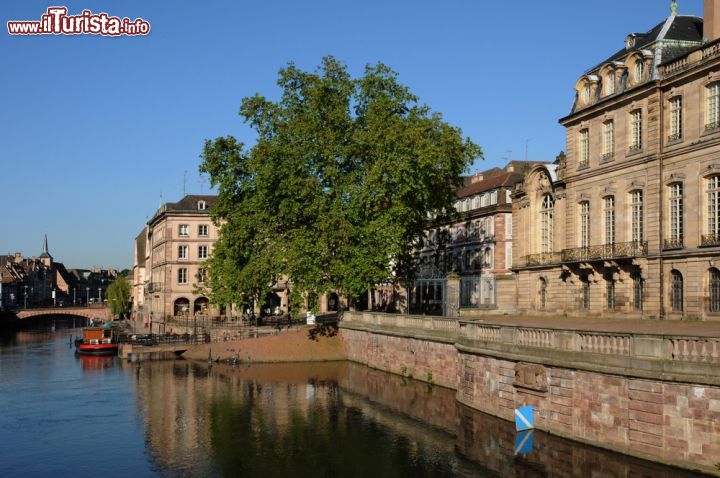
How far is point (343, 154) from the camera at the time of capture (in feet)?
174

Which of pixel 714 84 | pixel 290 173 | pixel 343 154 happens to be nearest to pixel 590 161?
pixel 714 84

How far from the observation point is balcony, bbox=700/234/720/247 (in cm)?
3844

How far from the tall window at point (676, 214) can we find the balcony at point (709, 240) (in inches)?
64.0

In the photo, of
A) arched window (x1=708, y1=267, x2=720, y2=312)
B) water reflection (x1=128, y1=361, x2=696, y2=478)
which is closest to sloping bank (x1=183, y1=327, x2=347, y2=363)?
water reflection (x1=128, y1=361, x2=696, y2=478)

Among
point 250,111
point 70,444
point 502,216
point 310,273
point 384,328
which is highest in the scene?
point 250,111

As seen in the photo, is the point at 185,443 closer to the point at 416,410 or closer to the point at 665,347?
the point at 416,410

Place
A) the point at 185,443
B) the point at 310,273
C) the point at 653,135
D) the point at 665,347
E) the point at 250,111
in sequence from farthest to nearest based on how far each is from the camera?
the point at 250,111
the point at 310,273
the point at 653,135
the point at 185,443
the point at 665,347

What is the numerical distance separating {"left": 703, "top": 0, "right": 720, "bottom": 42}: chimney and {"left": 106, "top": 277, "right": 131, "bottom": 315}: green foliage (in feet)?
330

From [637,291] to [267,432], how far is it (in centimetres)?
2339

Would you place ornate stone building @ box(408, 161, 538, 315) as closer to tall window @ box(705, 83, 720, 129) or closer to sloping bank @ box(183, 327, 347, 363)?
sloping bank @ box(183, 327, 347, 363)

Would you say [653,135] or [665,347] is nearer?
[665,347]

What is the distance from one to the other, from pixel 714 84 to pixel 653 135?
184 inches

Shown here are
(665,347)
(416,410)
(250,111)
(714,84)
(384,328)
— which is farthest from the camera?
(250,111)

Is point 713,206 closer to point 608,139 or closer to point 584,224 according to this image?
point 608,139
